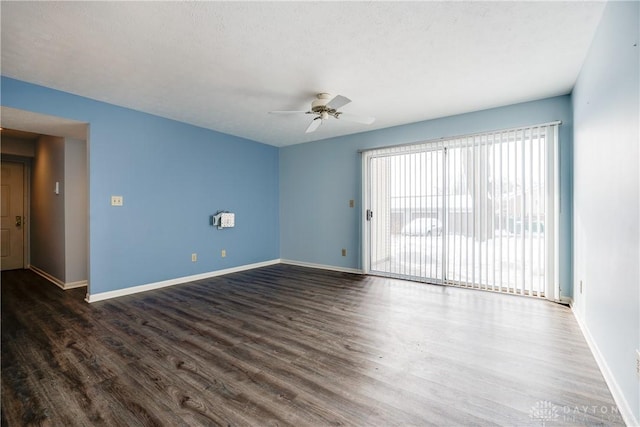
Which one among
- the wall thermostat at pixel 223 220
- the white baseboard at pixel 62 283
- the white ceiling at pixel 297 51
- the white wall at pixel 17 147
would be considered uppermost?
the white ceiling at pixel 297 51

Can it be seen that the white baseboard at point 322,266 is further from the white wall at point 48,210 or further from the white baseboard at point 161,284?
the white wall at point 48,210

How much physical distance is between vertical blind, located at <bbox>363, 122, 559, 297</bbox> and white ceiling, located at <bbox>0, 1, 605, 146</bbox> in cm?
71

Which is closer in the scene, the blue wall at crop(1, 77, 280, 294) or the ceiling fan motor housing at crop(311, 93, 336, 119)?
the ceiling fan motor housing at crop(311, 93, 336, 119)

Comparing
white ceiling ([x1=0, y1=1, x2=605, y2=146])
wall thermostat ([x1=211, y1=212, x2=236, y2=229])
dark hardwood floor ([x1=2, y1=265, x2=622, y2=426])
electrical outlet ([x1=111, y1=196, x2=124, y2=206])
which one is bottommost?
dark hardwood floor ([x1=2, y1=265, x2=622, y2=426])

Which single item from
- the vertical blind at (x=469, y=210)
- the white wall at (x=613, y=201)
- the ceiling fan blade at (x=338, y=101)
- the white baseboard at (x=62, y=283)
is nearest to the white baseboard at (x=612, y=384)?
the white wall at (x=613, y=201)

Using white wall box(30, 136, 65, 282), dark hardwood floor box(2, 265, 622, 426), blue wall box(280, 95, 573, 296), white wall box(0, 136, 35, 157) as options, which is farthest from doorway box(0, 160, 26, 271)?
blue wall box(280, 95, 573, 296)

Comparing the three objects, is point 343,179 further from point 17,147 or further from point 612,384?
point 17,147

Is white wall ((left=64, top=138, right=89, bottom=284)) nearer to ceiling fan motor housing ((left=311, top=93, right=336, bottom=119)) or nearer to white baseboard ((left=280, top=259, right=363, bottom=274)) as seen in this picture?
white baseboard ((left=280, top=259, right=363, bottom=274))

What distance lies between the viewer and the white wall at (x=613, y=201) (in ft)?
4.66

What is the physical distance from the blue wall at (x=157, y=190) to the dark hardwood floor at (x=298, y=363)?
66 centimetres

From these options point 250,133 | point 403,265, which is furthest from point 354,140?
point 403,265

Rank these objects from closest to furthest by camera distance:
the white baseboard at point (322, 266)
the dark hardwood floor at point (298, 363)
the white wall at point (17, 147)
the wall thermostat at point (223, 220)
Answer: the dark hardwood floor at point (298, 363) < the wall thermostat at point (223, 220) < the white wall at point (17, 147) < the white baseboard at point (322, 266)

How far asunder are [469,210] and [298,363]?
122 inches

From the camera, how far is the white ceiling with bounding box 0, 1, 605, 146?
1926mm
